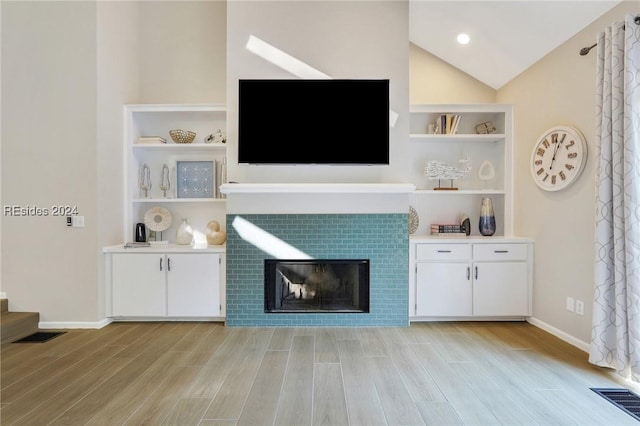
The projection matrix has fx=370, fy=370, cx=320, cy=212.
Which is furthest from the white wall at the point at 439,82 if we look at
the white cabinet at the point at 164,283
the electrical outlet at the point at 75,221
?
the electrical outlet at the point at 75,221

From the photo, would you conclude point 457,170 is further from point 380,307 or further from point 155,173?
point 155,173

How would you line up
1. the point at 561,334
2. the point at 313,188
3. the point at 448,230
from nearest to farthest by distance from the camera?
1. the point at 561,334
2. the point at 313,188
3. the point at 448,230

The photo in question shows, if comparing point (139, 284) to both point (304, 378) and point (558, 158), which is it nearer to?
point (304, 378)

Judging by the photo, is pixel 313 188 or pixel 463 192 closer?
pixel 313 188

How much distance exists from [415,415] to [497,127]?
328 centimetres

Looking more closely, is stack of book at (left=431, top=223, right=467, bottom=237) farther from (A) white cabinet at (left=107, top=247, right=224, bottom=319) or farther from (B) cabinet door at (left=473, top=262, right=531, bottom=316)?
(A) white cabinet at (left=107, top=247, right=224, bottom=319)

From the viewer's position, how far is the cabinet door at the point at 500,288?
3670 mm

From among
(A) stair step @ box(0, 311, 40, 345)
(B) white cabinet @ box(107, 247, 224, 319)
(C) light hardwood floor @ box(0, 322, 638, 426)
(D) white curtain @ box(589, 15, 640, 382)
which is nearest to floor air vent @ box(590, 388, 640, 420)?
(C) light hardwood floor @ box(0, 322, 638, 426)

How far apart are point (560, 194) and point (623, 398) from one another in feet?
5.49

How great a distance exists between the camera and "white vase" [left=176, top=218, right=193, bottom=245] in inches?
158

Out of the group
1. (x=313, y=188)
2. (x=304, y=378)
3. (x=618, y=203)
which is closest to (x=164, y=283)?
(x=313, y=188)

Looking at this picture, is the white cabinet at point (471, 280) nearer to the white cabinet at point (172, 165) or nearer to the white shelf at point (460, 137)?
the white shelf at point (460, 137)

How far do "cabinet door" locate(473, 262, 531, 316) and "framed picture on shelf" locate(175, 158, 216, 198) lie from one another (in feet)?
9.58

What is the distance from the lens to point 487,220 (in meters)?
3.96
